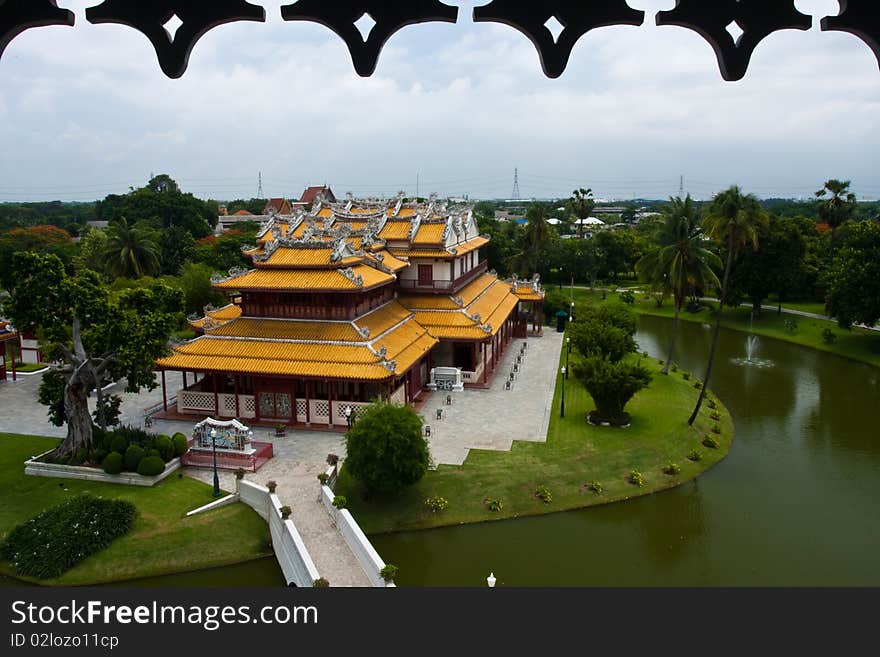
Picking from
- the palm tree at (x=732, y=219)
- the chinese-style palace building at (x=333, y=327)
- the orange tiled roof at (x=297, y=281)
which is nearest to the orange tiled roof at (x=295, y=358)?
the chinese-style palace building at (x=333, y=327)

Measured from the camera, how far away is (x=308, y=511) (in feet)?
60.8

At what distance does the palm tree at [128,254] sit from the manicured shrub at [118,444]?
25067mm

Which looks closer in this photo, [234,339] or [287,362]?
Result: [287,362]

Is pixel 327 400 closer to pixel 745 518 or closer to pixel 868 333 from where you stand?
pixel 745 518

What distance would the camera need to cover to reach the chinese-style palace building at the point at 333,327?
2508 centimetres

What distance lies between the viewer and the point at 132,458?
20469mm

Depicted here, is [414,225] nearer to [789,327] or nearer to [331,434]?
[331,434]

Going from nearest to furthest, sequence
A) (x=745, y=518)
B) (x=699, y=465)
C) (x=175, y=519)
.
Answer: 1. (x=175, y=519)
2. (x=745, y=518)
3. (x=699, y=465)

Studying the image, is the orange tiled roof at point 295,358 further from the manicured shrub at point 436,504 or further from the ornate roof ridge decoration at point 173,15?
the ornate roof ridge decoration at point 173,15

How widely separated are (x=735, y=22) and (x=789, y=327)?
5010 centimetres

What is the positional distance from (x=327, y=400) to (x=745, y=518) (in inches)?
581

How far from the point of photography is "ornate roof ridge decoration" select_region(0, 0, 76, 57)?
363cm

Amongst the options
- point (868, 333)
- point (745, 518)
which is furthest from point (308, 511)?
point (868, 333)

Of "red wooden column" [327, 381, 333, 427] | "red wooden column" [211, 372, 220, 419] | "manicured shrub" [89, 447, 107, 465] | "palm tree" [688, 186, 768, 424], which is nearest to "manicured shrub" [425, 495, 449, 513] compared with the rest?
"red wooden column" [327, 381, 333, 427]
